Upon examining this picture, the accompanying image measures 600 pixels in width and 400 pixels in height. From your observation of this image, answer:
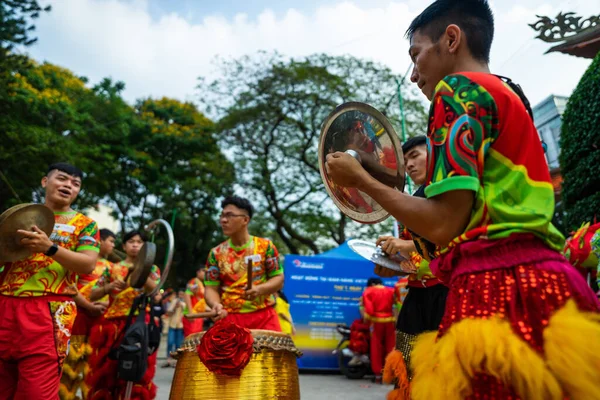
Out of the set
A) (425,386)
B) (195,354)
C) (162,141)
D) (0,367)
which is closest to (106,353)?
(0,367)

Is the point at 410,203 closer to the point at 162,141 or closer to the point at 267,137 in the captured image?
the point at 267,137

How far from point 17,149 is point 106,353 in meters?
9.14

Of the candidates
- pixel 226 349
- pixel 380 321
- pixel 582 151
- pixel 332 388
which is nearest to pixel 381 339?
pixel 380 321

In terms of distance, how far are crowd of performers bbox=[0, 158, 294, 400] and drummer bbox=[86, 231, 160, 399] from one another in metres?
0.01

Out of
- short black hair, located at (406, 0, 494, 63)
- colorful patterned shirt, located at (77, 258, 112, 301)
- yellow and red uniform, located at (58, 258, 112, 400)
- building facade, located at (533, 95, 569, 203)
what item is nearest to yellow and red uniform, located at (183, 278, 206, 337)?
colorful patterned shirt, located at (77, 258, 112, 301)

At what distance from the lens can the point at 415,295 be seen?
11.0 feet

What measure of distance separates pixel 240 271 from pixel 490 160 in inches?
126

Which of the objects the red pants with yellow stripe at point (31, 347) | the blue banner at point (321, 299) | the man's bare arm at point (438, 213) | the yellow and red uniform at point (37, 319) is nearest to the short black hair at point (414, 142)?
the man's bare arm at point (438, 213)

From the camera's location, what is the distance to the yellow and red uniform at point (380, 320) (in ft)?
29.0

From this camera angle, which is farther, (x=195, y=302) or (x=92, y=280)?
(x=195, y=302)

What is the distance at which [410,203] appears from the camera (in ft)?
4.58

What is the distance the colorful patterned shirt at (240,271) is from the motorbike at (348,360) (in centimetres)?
569

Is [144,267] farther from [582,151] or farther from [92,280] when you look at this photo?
[582,151]

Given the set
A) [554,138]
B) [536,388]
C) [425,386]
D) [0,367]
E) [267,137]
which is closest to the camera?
[536,388]
